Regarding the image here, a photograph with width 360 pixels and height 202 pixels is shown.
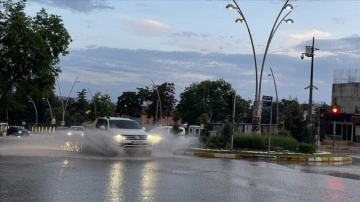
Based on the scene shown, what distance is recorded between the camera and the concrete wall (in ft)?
244

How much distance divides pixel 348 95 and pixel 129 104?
4367 centimetres

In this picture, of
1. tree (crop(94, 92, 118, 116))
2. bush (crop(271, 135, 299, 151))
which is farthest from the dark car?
bush (crop(271, 135, 299, 151))

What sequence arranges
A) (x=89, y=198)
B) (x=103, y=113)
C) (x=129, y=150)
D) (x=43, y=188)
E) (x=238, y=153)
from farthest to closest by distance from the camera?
(x=103, y=113)
(x=238, y=153)
(x=129, y=150)
(x=43, y=188)
(x=89, y=198)

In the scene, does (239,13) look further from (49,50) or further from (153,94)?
(153,94)

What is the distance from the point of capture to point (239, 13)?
28812 mm

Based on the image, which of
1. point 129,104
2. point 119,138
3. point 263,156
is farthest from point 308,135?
point 129,104

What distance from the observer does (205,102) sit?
88.6 meters

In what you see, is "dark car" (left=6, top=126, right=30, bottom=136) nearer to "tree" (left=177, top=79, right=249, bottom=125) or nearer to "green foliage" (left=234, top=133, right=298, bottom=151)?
"tree" (left=177, top=79, right=249, bottom=125)

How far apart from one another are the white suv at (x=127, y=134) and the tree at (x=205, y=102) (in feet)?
211

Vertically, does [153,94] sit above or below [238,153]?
above

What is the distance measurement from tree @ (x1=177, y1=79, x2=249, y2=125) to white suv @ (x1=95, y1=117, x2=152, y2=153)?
211 ft

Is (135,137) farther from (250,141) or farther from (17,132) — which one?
(17,132)

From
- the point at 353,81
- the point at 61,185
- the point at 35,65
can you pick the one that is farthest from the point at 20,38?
the point at 353,81

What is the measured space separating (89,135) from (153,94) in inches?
2865
